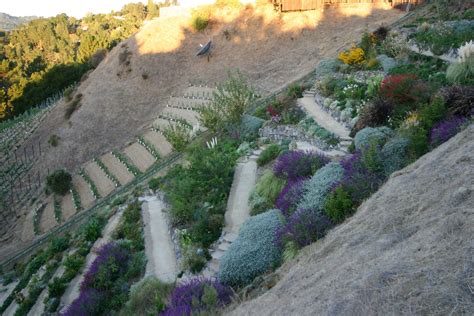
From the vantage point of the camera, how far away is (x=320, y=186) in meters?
8.88

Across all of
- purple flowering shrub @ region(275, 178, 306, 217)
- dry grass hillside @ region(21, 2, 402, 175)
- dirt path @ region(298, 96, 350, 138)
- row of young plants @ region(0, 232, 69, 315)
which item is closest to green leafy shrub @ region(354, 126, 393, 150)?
purple flowering shrub @ region(275, 178, 306, 217)

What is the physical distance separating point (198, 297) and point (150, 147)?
70.6 ft

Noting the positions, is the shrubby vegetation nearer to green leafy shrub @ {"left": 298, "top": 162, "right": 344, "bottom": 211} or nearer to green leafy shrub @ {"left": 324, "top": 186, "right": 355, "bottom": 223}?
green leafy shrub @ {"left": 298, "top": 162, "right": 344, "bottom": 211}

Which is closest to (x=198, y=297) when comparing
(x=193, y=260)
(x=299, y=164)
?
(x=193, y=260)

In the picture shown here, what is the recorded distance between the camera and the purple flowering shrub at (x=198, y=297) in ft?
22.9

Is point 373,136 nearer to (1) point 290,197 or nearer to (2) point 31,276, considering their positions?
(1) point 290,197

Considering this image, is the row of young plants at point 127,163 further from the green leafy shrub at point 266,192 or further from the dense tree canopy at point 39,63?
the dense tree canopy at point 39,63

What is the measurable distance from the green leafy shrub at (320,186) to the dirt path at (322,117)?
354 cm

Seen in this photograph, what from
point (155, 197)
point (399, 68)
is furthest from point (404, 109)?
point (155, 197)

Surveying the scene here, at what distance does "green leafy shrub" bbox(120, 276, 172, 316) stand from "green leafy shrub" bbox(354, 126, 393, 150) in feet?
17.3

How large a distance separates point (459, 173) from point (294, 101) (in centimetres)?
1184

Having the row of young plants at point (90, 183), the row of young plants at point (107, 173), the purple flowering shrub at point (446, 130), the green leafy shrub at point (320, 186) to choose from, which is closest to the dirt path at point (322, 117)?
the green leafy shrub at point (320, 186)

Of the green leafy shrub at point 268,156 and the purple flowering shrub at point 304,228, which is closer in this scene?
the purple flowering shrub at point 304,228

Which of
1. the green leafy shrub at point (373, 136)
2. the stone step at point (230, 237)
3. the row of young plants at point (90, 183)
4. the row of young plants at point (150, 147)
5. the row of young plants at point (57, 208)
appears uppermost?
the green leafy shrub at point (373, 136)
